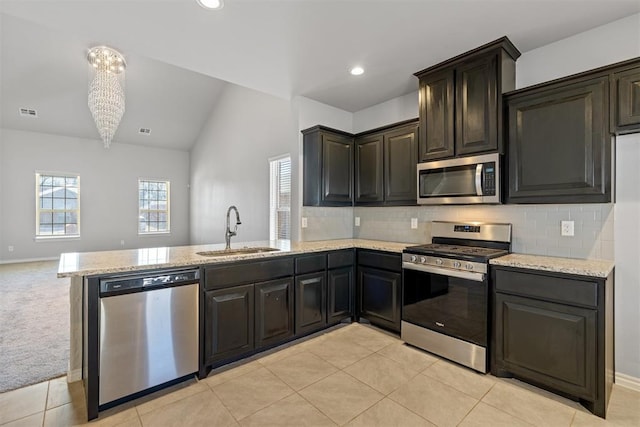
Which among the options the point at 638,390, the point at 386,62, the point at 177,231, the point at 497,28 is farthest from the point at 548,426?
the point at 177,231

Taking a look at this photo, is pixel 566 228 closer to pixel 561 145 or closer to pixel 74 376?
pixel 561 145

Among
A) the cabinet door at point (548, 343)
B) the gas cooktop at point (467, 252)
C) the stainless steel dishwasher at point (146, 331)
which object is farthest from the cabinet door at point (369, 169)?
the stainless steel dishwasher at point (146, 331)

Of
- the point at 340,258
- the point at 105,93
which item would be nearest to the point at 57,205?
the point at 105,93

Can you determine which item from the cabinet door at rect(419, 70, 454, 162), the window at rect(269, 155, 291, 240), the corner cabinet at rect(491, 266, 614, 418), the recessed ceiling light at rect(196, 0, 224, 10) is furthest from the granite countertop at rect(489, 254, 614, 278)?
the window at rect(269, 155, 291, 240)

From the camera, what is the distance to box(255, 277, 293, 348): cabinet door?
103 inches

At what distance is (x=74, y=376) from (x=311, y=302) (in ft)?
6.43

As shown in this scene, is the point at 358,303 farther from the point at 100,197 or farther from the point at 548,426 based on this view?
the point at 100,197

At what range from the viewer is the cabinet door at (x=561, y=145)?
2.10m

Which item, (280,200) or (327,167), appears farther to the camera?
(280,200)

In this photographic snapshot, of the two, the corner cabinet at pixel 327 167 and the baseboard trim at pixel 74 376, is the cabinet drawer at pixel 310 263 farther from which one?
the baseboard trim at pixel 74 376

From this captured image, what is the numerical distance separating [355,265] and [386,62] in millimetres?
2126

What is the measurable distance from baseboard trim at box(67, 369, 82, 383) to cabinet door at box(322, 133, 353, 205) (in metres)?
2.69

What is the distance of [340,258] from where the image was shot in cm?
329

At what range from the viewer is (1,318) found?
361 centimetres
